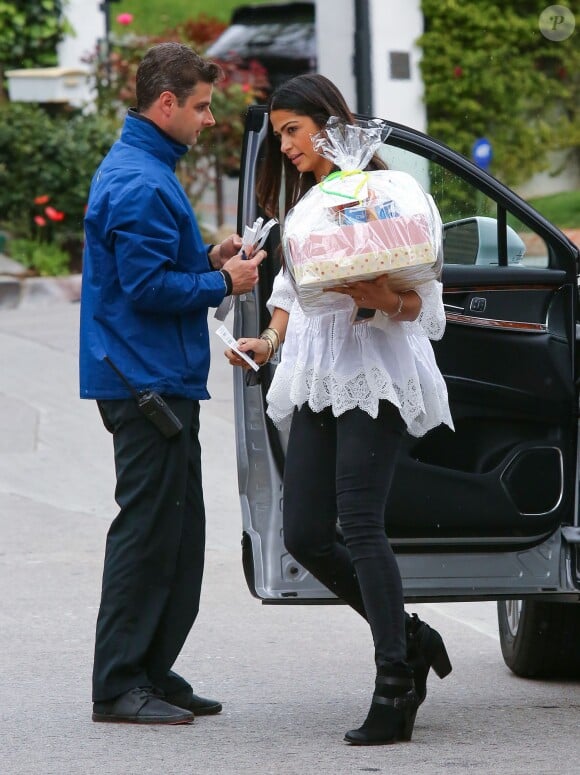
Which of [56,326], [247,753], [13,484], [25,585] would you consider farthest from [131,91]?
[247,753]

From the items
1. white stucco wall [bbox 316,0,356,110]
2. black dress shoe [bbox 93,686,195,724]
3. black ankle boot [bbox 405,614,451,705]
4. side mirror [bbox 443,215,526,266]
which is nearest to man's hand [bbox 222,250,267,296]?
side mirror [bbox 443,215,526,266]

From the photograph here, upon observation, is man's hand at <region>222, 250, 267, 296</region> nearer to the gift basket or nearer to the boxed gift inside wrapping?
the gift basket

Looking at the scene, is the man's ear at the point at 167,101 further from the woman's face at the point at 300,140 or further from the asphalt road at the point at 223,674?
the asphalt road at the point at 223,674

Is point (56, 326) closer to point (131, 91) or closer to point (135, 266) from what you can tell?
point (131, 91)

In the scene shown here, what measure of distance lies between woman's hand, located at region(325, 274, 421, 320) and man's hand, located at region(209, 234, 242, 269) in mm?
565

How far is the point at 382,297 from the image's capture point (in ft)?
13.1

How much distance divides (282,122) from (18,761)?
179 cm

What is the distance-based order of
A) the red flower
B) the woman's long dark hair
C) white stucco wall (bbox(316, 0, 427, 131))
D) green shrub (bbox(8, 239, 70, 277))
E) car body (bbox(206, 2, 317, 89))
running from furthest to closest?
car body (bbox(206, 2, 317, 89)), white stucco wall (bbox(316, 0, 427, 131)), the red flower, green shrub (bbox(8, 239, 70, 277)), the woman's long dark hair

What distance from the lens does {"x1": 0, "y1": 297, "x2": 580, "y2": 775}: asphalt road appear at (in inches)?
161

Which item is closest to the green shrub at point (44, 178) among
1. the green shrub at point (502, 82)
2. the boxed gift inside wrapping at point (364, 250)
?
the green shrub at point (502, 82)

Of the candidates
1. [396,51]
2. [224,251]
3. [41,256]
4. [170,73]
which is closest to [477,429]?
[224,251]

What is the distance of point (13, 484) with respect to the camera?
819 cm

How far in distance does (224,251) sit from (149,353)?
407 millimetres

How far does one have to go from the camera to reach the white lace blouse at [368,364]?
Answer: 414 centimetres
